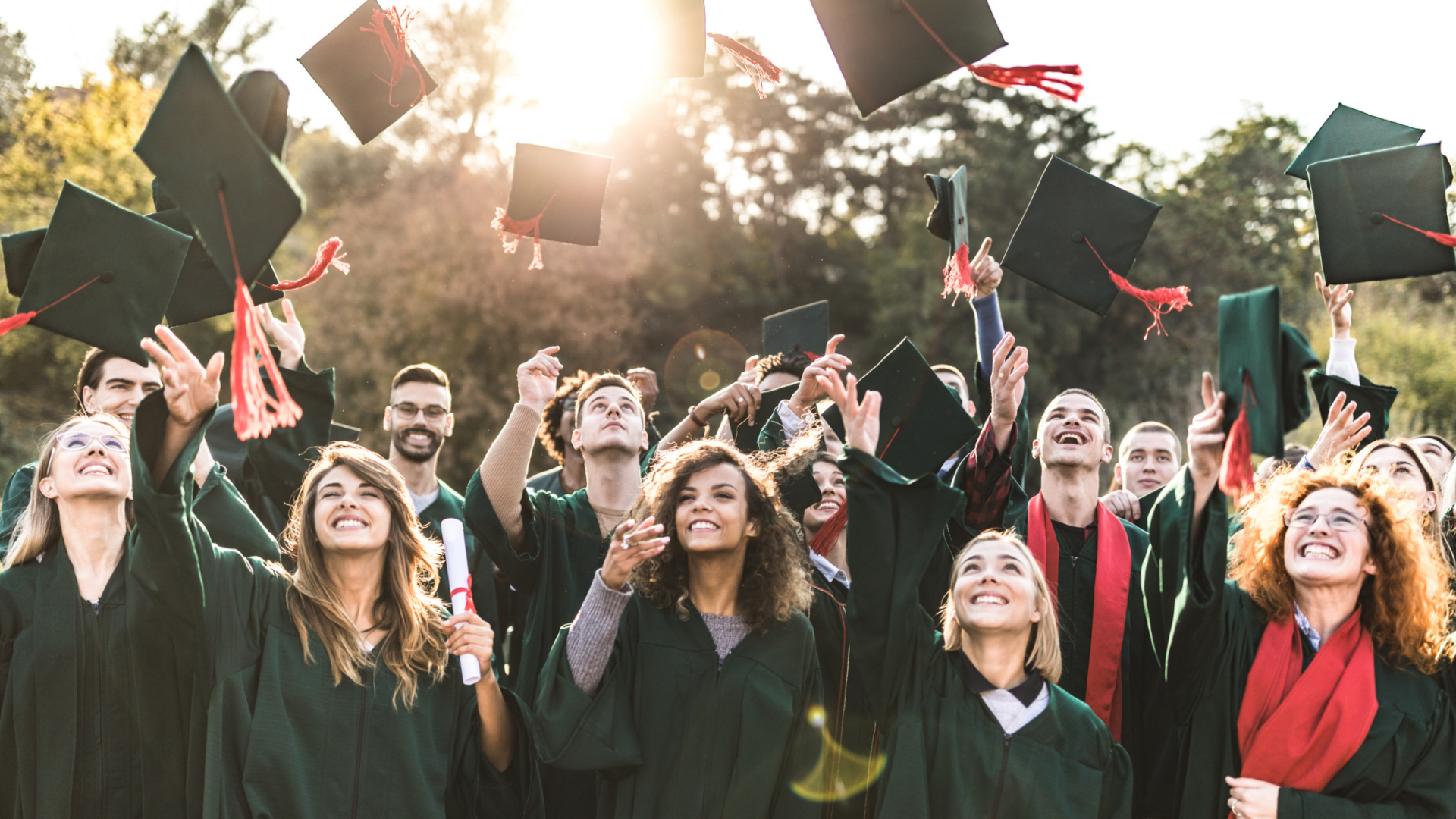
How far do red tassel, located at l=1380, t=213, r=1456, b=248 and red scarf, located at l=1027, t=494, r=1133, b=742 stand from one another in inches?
53.8

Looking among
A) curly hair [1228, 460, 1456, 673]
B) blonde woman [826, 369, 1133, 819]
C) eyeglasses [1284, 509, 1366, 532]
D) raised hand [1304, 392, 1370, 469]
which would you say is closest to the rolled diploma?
blonde woman [826, 369, 1133, 819]

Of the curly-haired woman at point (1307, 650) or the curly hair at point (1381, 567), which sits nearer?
the curly-haired woman at point (1307, 650)

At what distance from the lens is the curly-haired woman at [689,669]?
295 centimetres

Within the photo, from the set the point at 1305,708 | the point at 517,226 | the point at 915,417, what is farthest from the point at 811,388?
the point at 1305,708

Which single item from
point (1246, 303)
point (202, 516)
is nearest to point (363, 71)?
point (202, 516)

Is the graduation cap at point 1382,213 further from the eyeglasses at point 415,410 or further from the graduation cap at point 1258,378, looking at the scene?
the eyeglasses at point 415,410

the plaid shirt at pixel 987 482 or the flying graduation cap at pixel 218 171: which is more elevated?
the flying graduation cap at pixel 218 171

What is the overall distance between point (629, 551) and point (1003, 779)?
1.16 meters

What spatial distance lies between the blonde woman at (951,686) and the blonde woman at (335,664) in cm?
106

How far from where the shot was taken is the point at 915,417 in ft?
11.9

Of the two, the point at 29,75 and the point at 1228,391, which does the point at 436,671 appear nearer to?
the point at 1228,391

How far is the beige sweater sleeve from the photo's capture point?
3867mm

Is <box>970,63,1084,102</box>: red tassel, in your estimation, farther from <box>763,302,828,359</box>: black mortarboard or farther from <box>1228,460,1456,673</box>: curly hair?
<box>763,302,828,359</box>: black mortarboard

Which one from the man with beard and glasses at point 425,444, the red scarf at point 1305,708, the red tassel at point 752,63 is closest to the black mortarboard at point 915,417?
the red tassel at point 752,63
